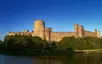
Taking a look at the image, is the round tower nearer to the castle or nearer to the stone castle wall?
the castle

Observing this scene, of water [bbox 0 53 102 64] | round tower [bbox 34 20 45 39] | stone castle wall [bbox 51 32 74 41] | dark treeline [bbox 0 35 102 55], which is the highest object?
round tower [bbox 34 20 45 39]

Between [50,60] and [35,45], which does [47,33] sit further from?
[50,60]

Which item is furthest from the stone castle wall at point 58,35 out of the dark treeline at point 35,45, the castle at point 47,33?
the dark treeline at point 35,45

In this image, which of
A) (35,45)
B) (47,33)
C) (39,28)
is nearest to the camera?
(35,45)

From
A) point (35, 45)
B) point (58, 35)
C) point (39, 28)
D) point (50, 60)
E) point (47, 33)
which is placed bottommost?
point (50, 60)

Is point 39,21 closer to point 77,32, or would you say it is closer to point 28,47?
point 77,32

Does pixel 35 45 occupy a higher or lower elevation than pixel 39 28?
lower

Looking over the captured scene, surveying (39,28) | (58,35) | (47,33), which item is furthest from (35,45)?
(58,35)

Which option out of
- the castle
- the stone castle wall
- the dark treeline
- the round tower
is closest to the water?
the dark treeline

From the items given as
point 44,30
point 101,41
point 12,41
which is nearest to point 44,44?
point 12,41

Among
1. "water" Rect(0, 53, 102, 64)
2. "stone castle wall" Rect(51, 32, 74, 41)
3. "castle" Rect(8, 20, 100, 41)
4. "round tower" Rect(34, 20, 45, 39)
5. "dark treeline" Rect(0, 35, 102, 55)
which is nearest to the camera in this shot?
"water" Rect(0, 53, 102, 64)

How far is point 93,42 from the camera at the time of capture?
8650 cm

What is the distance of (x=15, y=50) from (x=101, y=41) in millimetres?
36470

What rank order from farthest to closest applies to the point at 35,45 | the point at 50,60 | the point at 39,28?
the point at 39,28 < the point at 35,45 < the point at 50,60
